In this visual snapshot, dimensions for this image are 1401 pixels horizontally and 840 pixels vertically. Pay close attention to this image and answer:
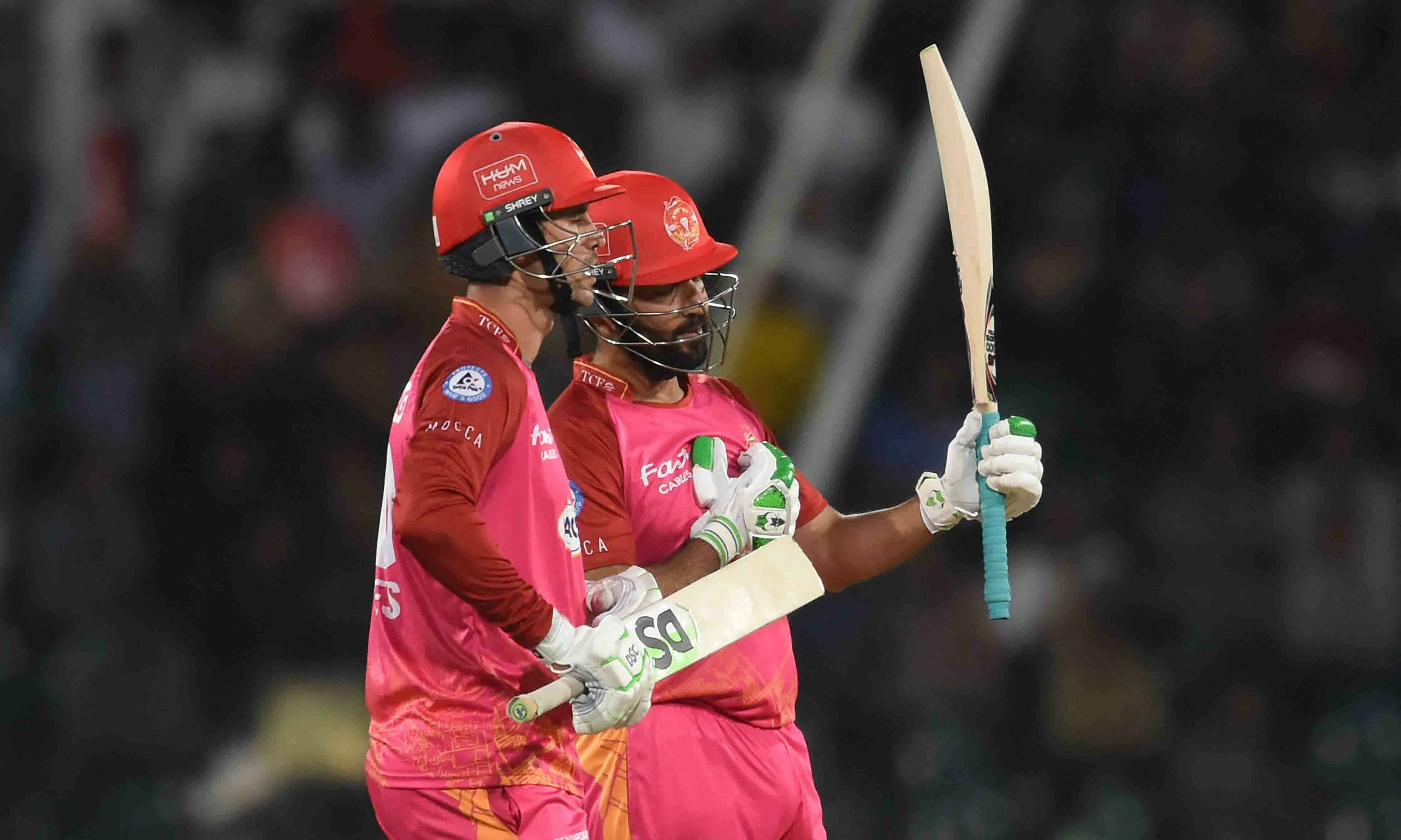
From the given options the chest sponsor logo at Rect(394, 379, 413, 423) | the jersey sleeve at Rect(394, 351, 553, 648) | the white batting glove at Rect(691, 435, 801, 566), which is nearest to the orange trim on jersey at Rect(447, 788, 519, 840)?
the jersey sleeve at Rect(394, 351, 553, 648)

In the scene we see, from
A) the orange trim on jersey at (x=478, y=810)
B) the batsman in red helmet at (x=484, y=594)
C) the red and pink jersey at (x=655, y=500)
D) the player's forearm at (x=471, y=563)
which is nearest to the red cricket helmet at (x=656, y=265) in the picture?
the red and pink jersey at (x=655, y=500)

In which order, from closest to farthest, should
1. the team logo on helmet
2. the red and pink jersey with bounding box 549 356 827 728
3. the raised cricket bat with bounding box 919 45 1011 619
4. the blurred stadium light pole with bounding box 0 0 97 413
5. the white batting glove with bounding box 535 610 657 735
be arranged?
the white batting glove with bounding box 535 610 657 735
the raised cricket bat with bounding box 919 45 1011 619
the red and pink jersey with bounding box 549 356 827 728
the team logo on helmet
the blurred stadium light pole with bounding box 0 0 97 413

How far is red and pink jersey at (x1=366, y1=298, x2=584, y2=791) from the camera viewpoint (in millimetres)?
2752

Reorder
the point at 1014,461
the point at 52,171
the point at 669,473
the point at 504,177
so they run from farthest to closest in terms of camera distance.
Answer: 1. the point at 52,171
2. the point at 669,473
3. the point at 1014,461
4. the point at 504,177

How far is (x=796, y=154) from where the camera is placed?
20.7 ft

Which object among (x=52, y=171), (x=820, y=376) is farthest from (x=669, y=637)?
(x=52, y=171)

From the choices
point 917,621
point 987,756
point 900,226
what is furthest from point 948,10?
point 987,756

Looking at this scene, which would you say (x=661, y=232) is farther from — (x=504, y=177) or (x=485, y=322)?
(x=485, y=322)

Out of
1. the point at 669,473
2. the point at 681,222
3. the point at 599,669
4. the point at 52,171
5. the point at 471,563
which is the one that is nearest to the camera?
the point at 471,563

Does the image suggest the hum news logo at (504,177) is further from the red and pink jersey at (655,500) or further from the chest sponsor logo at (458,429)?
the red and pink jersey at (655,500)

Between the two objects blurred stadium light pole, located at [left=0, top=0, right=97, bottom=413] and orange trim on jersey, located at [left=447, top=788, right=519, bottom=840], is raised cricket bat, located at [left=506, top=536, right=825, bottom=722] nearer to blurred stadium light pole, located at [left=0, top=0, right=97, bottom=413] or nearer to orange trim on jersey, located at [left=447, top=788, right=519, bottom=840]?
orange trim on jersey, located at [left=447, top=788, right=519, bottom=840]

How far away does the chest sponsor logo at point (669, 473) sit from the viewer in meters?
3.66

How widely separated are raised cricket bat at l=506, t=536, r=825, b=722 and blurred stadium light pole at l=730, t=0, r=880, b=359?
2697mm

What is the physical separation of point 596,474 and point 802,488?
0.59 meters
